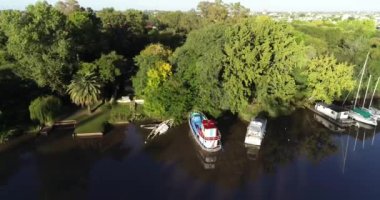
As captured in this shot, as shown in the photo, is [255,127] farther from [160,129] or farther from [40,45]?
[40,45]

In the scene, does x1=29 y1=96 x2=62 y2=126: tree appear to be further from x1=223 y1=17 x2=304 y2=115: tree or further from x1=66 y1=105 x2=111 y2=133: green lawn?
x1=223 y1=17 x2=304 y2=115: tree

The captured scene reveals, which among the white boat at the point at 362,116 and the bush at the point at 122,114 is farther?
the white boat at the point at 362,116

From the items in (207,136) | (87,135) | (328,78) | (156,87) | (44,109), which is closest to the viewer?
(207,136)

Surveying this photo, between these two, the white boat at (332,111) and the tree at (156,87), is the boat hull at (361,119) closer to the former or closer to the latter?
the white boat at (332,111)

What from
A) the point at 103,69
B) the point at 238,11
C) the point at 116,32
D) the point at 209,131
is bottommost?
the point at 209,131

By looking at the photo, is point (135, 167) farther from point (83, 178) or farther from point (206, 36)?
point (206, 36)

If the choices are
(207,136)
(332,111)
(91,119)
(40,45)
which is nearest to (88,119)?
(91,119)

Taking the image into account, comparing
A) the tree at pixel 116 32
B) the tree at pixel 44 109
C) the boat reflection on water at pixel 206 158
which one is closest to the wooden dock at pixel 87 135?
the tree at pixel 44 109
